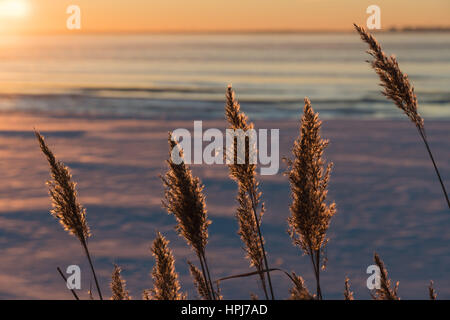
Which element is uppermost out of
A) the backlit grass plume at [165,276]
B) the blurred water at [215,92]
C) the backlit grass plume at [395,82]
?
the blurred water at [215,92]

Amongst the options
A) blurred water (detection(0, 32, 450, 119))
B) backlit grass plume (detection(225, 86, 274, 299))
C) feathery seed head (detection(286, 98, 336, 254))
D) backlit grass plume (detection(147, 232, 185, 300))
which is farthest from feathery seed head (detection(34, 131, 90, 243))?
blurred water (detection(0, 32, 450, 119))

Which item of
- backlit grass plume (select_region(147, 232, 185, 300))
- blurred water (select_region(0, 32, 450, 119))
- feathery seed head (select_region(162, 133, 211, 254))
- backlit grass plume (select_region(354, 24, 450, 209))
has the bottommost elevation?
backlit grass plume (select_region(147, 232, 185, 300))

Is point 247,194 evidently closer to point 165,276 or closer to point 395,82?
point 165,276

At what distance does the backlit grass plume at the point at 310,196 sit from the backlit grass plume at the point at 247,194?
249 millimetres

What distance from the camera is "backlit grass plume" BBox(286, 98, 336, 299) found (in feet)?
11.7

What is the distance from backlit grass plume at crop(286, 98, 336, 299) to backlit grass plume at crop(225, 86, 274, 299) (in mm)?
249

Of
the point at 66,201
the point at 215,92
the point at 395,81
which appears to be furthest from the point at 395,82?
the point at 215,92

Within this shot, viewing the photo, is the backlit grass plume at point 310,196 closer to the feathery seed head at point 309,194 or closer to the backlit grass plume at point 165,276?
the feathery seed head at point 309,194

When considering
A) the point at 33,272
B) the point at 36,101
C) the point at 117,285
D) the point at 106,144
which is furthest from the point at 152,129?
the point at 117,285

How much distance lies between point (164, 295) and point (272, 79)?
139 feet

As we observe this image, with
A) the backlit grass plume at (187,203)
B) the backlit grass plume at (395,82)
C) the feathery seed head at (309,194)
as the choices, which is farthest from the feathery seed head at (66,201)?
the backlit grass plume at (395,82)

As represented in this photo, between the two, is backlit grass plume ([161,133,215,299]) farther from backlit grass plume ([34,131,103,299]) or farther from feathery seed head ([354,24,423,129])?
feathery seed head ([354,24,423,129])

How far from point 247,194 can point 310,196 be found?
646 millimetres

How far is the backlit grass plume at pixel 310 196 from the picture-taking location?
11.7 ft
